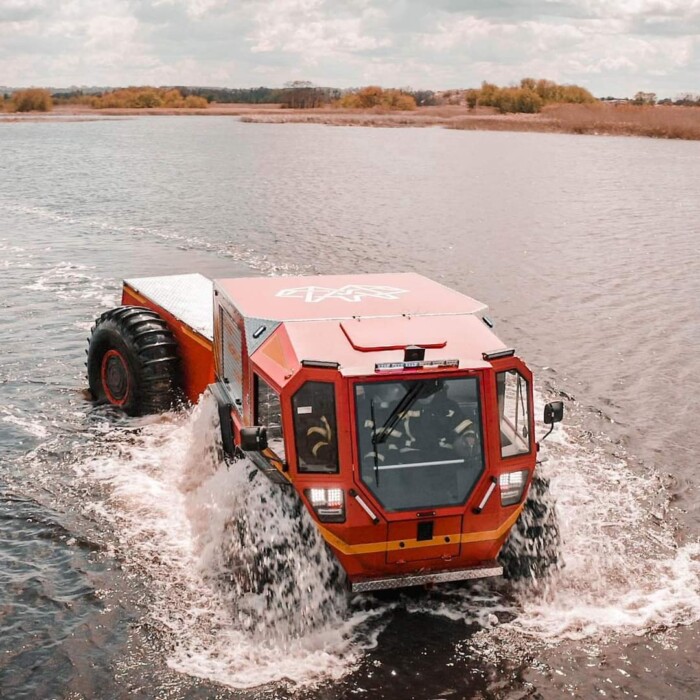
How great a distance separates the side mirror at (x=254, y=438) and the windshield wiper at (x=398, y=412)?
1049 mm

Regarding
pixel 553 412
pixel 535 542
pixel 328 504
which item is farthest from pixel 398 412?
pixel 535 542

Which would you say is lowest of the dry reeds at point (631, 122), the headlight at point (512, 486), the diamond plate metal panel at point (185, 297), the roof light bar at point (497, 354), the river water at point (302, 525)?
the river water at point (302, 525)

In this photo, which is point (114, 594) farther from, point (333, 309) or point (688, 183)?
point (688, 183)

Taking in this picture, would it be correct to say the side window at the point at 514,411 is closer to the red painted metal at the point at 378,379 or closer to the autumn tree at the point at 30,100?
the red painted metal at the point at 378,379

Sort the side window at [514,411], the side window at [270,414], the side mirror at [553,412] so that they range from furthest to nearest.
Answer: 1. the side mirror at [553,412]
2. the side window at [270,414]
3. the side window at [514,411]

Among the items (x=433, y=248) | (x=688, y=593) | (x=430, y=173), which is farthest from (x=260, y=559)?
(x=430, y=173)

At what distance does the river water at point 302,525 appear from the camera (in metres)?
8.06

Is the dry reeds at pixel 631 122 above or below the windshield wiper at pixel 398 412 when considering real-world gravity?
above

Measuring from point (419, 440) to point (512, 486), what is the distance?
1025mm

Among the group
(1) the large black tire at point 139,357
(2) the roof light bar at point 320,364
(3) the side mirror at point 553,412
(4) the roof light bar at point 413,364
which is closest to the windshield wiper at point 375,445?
(4) the roof light bar at point 413,364

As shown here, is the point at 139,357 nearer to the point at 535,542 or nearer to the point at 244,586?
the point at 244,586

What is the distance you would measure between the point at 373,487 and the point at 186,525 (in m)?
3.40

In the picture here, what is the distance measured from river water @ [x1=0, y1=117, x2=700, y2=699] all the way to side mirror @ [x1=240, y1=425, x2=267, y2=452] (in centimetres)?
69

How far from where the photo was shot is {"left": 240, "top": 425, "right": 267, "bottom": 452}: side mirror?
8.19m
